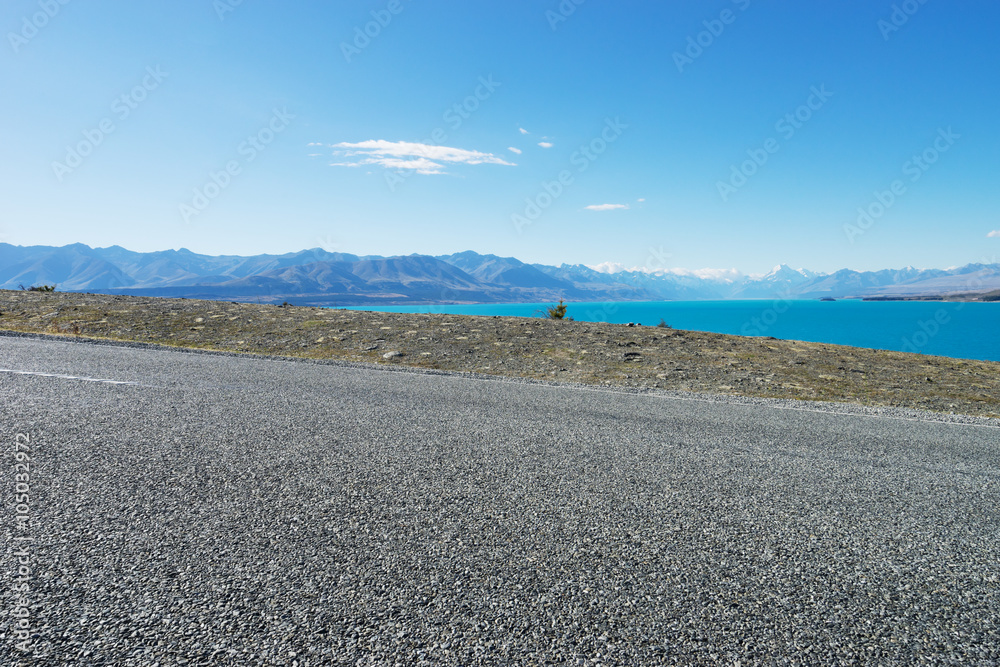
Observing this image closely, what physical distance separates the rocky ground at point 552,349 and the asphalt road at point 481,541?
16.3 ft

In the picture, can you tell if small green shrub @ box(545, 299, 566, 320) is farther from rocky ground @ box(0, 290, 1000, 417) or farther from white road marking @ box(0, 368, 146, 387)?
white road marking @ box(0, 368, 146, 387)

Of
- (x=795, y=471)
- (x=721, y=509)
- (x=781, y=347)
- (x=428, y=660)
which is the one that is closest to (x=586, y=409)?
(x=795, y=471)

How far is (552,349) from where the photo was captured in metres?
15.4

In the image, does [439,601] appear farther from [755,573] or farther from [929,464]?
[929,464]

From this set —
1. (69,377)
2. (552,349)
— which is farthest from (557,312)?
(69,377)

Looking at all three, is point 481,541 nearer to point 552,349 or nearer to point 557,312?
point 552,349

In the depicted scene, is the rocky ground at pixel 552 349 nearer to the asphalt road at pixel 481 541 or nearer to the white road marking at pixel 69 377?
the asphalt road at pixel 481 541

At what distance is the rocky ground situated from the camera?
38.5ft

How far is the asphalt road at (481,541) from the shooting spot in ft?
9.10

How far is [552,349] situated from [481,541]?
11.8m

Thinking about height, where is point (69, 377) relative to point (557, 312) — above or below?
below

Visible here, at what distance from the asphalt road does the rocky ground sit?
16.3 feet

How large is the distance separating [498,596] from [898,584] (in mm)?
2684

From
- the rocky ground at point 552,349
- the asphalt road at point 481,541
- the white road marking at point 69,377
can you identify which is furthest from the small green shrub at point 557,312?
the white road marking at point 69,377
